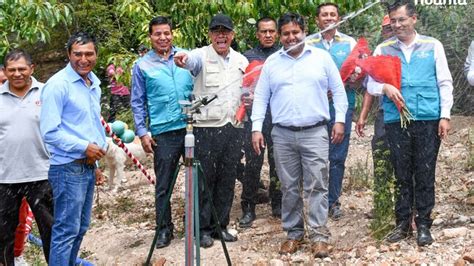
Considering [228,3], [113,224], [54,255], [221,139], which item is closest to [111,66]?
[113,224]

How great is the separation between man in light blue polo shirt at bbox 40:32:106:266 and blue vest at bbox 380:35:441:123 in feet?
7.31

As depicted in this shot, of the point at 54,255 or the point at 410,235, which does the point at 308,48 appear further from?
the point at 54,255

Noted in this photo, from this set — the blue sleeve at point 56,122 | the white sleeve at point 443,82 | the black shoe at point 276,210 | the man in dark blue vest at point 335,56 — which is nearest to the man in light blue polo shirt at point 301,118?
the man in dark blue vest at point 335,56

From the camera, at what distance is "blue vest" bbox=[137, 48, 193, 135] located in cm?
587

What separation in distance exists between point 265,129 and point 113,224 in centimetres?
202

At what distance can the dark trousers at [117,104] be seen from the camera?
12.4m

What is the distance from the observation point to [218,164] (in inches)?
234

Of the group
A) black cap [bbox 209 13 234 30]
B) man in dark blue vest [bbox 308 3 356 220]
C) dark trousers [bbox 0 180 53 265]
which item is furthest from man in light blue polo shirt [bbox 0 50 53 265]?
man in dark blue vest [bbox 308 3 356 220]

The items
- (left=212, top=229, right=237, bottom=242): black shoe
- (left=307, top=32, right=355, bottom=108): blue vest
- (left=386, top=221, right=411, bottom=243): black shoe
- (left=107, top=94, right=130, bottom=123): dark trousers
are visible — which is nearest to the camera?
(left=386, top=221, right=411, bottom=243): black shoe

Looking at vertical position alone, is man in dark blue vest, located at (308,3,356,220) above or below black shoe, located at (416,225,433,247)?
above

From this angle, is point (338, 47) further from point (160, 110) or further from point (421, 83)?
point (160, 110)

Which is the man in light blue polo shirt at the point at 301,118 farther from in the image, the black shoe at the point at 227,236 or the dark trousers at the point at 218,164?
the black shoe at the point at 227,236

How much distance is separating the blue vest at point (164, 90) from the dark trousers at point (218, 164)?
0.23 metres

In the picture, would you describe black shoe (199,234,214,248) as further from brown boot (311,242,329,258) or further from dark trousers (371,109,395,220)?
dark trousers (371,109,395,220)
